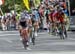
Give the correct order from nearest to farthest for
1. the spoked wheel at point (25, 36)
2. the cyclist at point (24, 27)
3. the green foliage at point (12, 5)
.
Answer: the cyclist at point (24, 27), the spoked wheel at point (25, 36), the green foliage at point (12, 5)

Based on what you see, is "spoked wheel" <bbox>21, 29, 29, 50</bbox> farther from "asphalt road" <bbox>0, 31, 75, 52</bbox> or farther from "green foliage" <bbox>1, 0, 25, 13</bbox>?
"green foliage" <bbox>1, 0, 25, 13</bbox>

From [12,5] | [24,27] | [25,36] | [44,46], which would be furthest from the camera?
[12,5]

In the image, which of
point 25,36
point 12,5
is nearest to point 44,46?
point 25,36

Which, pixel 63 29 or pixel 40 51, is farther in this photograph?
pixel 63 29

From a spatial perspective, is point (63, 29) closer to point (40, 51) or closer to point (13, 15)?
point (40, 51)

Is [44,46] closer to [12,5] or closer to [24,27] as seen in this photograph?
[24,27]

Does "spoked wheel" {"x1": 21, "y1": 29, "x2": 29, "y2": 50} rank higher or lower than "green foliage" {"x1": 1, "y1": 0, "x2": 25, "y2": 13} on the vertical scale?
higher

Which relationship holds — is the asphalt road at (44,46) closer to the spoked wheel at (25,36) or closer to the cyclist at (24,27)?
the spoked wheel at (25,36)

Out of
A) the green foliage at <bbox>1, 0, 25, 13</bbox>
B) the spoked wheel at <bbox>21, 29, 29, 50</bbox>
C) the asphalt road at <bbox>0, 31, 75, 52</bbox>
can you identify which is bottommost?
the green foliage at <bbox>1, 0, 25, 13</bbox>

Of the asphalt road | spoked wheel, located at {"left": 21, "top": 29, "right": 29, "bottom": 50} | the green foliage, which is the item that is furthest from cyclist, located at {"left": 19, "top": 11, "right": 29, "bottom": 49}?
the green foliage

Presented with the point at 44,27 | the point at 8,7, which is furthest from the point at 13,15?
the point at 8,7

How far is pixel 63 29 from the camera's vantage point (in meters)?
25.6

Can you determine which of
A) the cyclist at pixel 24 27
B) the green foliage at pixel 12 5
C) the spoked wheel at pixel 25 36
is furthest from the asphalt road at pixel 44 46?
the green foliage at pixel 12 5

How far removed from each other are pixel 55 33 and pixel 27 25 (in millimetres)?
8615
